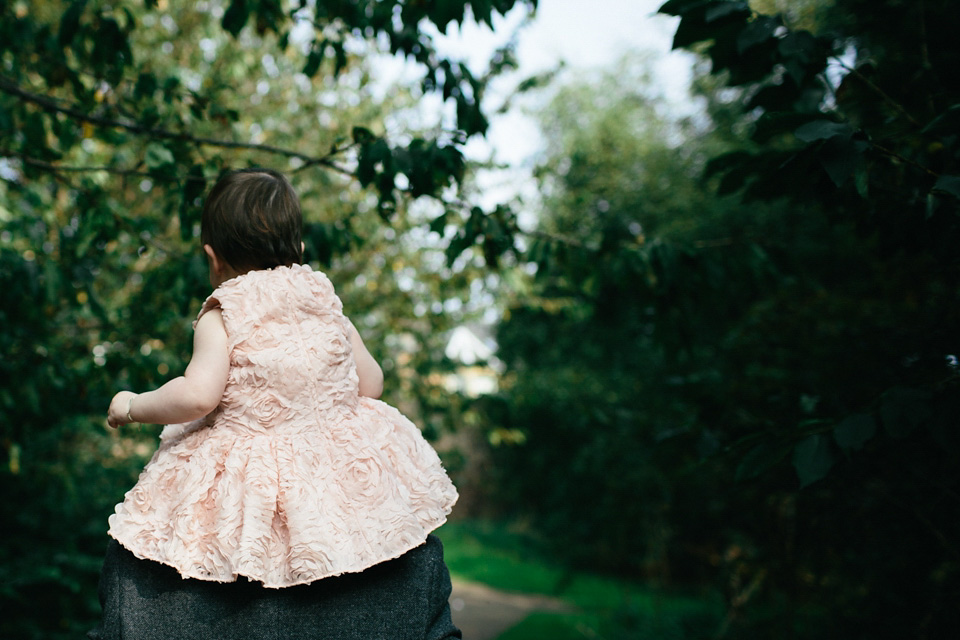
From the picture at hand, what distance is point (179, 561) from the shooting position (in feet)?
4.18

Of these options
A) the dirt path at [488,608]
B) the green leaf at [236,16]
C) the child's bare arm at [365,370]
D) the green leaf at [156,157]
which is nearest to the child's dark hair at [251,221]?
the child's bare arm at [365,370]

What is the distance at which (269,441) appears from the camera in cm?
139

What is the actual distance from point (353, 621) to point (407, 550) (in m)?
0.19

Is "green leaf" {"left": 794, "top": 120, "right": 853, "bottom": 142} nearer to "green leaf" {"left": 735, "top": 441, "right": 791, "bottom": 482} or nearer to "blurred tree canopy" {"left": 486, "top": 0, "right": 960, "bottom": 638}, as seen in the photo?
"blurred tree canopy" {"left": 486, "top": 0, "right": 960, "bottom": 638}

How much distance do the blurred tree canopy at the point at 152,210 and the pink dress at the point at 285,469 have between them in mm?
813

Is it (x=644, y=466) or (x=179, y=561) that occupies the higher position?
(x=179, y=561)

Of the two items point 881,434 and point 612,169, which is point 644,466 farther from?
point 881,434

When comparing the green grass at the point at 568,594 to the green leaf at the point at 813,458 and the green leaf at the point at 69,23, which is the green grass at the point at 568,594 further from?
the green leaf at the point at 69,23

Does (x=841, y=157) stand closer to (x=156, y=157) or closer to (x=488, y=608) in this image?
(x=156, y=157)

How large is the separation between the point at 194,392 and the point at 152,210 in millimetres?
4925

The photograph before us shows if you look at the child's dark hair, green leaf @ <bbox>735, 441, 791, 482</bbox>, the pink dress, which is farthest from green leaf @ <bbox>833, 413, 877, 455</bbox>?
the child's dark hair

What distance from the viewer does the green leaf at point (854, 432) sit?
152cm

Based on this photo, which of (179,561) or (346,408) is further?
(346,408)

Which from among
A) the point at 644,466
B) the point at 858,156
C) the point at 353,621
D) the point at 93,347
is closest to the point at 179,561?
the point at 353,621
